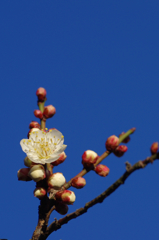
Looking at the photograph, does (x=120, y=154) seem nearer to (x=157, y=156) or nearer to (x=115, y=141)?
(x=115, y=141)

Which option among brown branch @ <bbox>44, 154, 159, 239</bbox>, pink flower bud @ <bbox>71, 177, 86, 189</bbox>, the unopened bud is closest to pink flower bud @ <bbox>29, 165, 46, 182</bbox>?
the unopened bud

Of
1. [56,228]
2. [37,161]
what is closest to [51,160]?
[37,161]

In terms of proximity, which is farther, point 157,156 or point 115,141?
point 115,141

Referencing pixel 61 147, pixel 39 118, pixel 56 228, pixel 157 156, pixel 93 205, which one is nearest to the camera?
pixel 157 156

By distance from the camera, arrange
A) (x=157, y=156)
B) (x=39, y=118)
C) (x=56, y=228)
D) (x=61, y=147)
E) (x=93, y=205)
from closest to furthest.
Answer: (x=157, y=156), (x=93, y=205), (x=56, y=228), (x=61, y=147), (x=39, y=118)

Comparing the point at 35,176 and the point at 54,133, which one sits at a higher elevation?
the point at 54,133

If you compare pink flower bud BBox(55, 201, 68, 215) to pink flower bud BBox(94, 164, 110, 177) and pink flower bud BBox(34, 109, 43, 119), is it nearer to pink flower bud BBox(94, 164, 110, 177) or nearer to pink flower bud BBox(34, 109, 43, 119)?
pink flower bud BBox(94, 164, 110, 177)

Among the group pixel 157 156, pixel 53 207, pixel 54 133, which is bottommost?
pixel 157 156

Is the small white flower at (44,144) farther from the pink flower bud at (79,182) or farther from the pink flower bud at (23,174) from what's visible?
the pink flower bud at (79,182)
